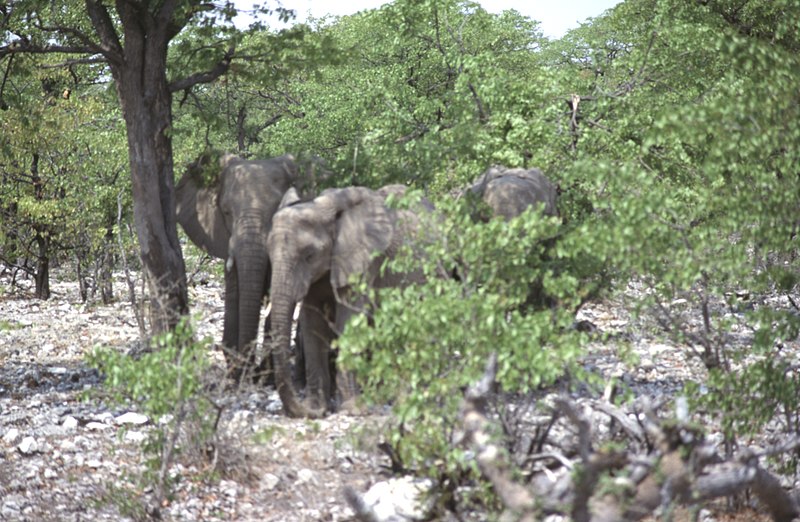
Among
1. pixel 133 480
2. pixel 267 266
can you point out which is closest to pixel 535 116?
pixel 267 266

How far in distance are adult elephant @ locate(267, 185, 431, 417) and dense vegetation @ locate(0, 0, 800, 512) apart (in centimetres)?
113

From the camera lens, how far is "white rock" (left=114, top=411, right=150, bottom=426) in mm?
11711

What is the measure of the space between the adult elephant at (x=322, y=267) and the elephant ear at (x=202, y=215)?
221 cm

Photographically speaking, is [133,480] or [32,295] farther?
[32,295]

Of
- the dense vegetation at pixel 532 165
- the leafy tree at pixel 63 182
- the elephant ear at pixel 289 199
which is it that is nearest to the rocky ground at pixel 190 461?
the dense vegetation at pixel 532 165

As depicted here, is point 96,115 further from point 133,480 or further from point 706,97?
point 133,480

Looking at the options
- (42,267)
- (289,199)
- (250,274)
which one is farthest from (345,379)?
(42,267)

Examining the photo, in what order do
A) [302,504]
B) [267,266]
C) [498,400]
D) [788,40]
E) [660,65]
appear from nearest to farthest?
[498,400] → [302,504] → [267,266] → [660,65] → [788,40]

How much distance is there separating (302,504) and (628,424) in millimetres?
2726

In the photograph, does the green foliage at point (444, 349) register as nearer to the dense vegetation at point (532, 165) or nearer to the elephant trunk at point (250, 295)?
the dense vegetation at point (532, 165)

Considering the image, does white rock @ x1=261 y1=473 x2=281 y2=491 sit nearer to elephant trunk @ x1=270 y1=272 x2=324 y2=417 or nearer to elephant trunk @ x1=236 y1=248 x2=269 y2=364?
elephant trunk @ x1=270 y1=272 x2=324 y2=417

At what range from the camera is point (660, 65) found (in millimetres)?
16594

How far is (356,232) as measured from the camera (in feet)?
37.9

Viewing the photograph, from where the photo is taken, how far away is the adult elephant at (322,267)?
36.0 feet
